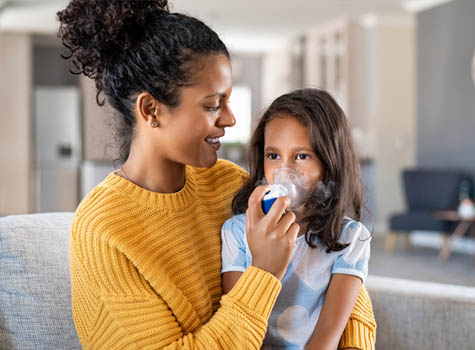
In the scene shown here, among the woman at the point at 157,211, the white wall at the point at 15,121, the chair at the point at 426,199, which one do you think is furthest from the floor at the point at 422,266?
the white wall at the point at 15,121

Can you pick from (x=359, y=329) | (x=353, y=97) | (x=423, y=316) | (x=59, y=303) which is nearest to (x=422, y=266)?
(x=353, y=97)

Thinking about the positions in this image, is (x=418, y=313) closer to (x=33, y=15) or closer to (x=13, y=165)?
(x=33, y=15)

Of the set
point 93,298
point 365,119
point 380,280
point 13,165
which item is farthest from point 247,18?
point 93,298

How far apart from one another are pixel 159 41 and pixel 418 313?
104 cm

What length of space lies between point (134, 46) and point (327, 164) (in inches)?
21.0

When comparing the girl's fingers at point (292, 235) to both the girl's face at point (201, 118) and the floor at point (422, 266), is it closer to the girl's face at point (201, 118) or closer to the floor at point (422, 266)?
the girl's face at point (201, 118)

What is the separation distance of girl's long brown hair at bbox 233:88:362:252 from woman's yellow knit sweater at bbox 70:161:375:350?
199 mm

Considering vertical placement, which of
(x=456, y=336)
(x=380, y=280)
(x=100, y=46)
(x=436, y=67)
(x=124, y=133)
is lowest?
(x=456, y=336)

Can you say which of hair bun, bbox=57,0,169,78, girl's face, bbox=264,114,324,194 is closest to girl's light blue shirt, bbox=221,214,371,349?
girl's face, bbox=264,114,324,194

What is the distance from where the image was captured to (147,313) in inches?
44.3

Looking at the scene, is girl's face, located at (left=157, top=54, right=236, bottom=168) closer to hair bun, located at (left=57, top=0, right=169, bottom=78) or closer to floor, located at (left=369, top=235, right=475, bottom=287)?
hair bun, located at (left=57, top=0, right=169, bottom=78)

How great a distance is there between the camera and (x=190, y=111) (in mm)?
1206

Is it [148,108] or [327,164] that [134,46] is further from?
[327,164]

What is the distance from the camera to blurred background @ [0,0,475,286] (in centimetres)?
696
